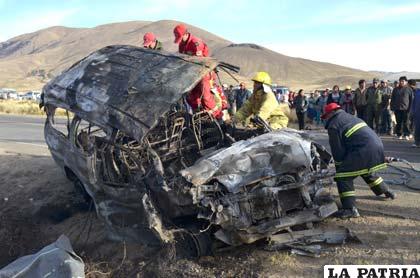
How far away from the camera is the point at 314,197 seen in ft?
19.4

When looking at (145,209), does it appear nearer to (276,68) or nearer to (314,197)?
(314,197)

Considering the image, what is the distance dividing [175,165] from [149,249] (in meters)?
1.18

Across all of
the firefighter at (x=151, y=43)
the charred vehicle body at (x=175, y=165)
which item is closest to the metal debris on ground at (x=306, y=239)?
the charred vehicle body at (x=175, y=165)

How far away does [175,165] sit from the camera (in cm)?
681

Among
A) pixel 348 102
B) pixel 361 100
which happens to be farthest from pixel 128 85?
pixel 348 102

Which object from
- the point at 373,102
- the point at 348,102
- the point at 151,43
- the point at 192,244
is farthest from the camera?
the point at 348,102

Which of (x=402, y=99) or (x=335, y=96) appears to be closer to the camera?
(x=402, y=99)

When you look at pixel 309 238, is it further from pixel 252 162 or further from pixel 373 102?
pixel 373 102

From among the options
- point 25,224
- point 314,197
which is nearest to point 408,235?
point 314,197

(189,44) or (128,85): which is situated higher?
(189,44)

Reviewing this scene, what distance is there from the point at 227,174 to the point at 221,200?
0.32 meters

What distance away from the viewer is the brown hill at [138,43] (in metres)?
109

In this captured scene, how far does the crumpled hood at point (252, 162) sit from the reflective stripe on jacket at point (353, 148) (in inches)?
20.8

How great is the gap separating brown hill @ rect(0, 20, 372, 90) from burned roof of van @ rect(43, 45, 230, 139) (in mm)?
76224
